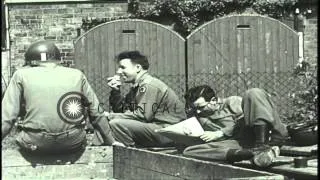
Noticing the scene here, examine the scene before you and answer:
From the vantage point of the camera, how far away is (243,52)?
38.2 feet

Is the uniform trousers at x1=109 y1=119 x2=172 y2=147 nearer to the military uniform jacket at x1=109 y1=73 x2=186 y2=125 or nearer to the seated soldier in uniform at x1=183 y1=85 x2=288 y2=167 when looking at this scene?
the military uniform jacket at x1=109 y1=73 x2=186 y2=125

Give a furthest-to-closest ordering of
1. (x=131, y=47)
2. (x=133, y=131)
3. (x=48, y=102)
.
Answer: (x=131, y=47) → (x=133, y=131) → (x=48, y=102)

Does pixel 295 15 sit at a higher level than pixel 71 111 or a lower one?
higher

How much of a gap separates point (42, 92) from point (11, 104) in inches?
10.8

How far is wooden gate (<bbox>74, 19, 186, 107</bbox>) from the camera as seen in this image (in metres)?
11.3

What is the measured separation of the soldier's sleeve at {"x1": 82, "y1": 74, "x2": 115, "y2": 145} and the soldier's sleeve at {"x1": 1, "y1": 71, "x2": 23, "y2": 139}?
0.54m

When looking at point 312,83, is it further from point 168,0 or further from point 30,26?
point 30,26

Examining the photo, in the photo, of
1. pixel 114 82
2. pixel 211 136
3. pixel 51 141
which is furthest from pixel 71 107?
pixel 114 82

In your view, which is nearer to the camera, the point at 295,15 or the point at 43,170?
the point at 43,170

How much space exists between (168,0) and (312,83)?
396 centimetres

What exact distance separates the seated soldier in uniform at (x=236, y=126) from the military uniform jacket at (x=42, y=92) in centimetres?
106

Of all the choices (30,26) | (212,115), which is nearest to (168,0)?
(30,26)

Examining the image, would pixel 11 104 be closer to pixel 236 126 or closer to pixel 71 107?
pixel 71 107

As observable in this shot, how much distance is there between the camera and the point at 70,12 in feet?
38.8
